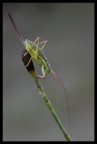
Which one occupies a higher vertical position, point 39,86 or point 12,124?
point 39,86

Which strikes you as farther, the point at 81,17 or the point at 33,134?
the point at 81,17

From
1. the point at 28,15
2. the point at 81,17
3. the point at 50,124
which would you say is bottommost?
the point at 50,124

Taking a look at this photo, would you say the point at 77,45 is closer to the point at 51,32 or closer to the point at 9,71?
the point at 51,32

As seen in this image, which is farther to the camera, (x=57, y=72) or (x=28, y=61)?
(x=57, y=72)

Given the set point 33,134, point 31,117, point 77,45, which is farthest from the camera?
point 77,45

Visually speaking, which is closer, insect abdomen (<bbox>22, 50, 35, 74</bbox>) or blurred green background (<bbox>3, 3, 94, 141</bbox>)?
insect abdomen (<bbox>22, 50, 35, 74</bbox>)

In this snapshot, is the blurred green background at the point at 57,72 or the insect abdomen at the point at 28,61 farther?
the blurred green background at the point at 57,72

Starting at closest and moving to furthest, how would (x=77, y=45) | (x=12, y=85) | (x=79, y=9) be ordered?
(x=12, y=85) → (x=77, y=45) → (x=79, y=9)

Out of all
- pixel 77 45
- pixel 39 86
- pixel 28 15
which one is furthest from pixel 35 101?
pixel 39 86
